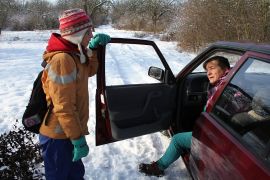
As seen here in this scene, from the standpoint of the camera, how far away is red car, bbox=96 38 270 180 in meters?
2.34

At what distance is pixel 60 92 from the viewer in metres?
2.46

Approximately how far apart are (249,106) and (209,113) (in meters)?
0.39

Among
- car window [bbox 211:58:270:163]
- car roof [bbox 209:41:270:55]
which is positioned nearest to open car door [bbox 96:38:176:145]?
car roof [bbox 209:41:270:55]

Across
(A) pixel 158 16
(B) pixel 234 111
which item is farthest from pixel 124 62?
(A) pixel 158 16

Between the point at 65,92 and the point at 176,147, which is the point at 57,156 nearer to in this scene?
the point at 65,92

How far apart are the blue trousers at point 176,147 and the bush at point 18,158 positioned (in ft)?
4.24

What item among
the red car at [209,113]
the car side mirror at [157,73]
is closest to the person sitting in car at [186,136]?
the red car at [209,113]

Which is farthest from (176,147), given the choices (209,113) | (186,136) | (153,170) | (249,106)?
(249,106)

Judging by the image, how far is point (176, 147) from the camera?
3.63m

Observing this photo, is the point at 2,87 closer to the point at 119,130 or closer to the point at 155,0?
the point at 119,130

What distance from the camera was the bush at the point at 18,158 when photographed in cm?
343

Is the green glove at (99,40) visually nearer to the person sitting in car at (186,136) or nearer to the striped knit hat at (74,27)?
the striped knit hat at (74,27)

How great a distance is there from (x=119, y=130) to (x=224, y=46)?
4.33 ft

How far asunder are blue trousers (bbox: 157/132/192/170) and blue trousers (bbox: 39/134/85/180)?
119 cm
